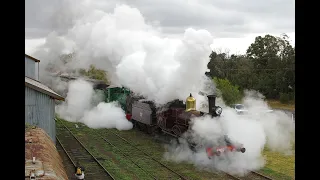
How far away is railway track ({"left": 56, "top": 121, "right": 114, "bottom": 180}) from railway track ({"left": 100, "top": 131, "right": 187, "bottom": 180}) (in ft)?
4.31

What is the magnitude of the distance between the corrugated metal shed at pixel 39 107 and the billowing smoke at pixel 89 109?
6.87 m

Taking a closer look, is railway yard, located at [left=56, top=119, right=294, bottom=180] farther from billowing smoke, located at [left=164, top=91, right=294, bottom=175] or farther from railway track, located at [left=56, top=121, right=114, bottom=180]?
billowing smoke, located at [left=164, top=91, right=294, bottom=175]

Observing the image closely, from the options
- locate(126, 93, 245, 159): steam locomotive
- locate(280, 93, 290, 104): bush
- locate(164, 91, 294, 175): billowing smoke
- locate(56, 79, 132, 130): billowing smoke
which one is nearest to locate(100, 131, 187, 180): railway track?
locate(164, 91, 294, 175): billowing smoke

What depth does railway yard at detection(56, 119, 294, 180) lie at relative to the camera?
1157cm

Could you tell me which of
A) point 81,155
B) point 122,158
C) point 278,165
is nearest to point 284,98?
point 278,165

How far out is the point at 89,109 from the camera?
25969 mm

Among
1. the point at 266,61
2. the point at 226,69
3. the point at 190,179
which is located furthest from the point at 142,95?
the point at 266,61

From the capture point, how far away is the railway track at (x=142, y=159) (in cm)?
1158

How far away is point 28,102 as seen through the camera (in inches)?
528

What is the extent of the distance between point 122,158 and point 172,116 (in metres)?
2.64

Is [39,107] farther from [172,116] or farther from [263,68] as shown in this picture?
[263,68]
